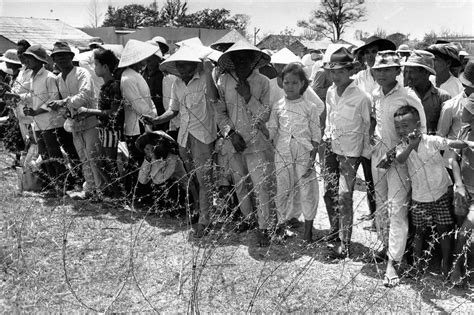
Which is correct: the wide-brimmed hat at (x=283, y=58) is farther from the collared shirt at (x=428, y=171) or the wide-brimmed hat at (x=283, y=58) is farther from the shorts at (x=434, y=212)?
the shorts at (x=434, y=212)

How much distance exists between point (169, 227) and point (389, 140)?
98.0 inches

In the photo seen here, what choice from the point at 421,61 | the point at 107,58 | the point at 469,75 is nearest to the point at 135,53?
the point at 107,58

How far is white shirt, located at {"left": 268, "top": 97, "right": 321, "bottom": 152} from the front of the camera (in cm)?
418

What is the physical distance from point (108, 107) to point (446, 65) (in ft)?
11.9

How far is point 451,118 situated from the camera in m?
3.83

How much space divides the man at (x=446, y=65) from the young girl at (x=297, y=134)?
146 cm

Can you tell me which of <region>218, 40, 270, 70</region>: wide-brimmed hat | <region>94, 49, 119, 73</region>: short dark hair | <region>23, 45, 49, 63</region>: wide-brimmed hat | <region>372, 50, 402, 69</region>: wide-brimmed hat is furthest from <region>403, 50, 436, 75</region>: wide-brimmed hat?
A: <region>23, 45, 49, 63</region>: wide-brimmed hat

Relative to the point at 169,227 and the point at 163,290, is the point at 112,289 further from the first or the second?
the point at 169,227

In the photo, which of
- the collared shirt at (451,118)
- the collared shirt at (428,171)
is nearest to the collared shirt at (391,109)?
the collared shirt at (428,171)

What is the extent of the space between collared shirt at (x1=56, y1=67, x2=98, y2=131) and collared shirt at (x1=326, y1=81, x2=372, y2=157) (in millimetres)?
2943

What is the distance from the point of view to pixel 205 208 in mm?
4582

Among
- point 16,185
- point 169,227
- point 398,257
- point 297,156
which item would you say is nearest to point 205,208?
point 169,227

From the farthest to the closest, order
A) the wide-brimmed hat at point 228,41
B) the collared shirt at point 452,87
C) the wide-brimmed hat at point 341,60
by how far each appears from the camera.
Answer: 1. the wide-brimmed hat at point 228,41
2. the collared shirt at point 452,87
3. the wide-brimmed hat at point 341,60

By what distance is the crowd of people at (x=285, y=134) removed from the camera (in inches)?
138
